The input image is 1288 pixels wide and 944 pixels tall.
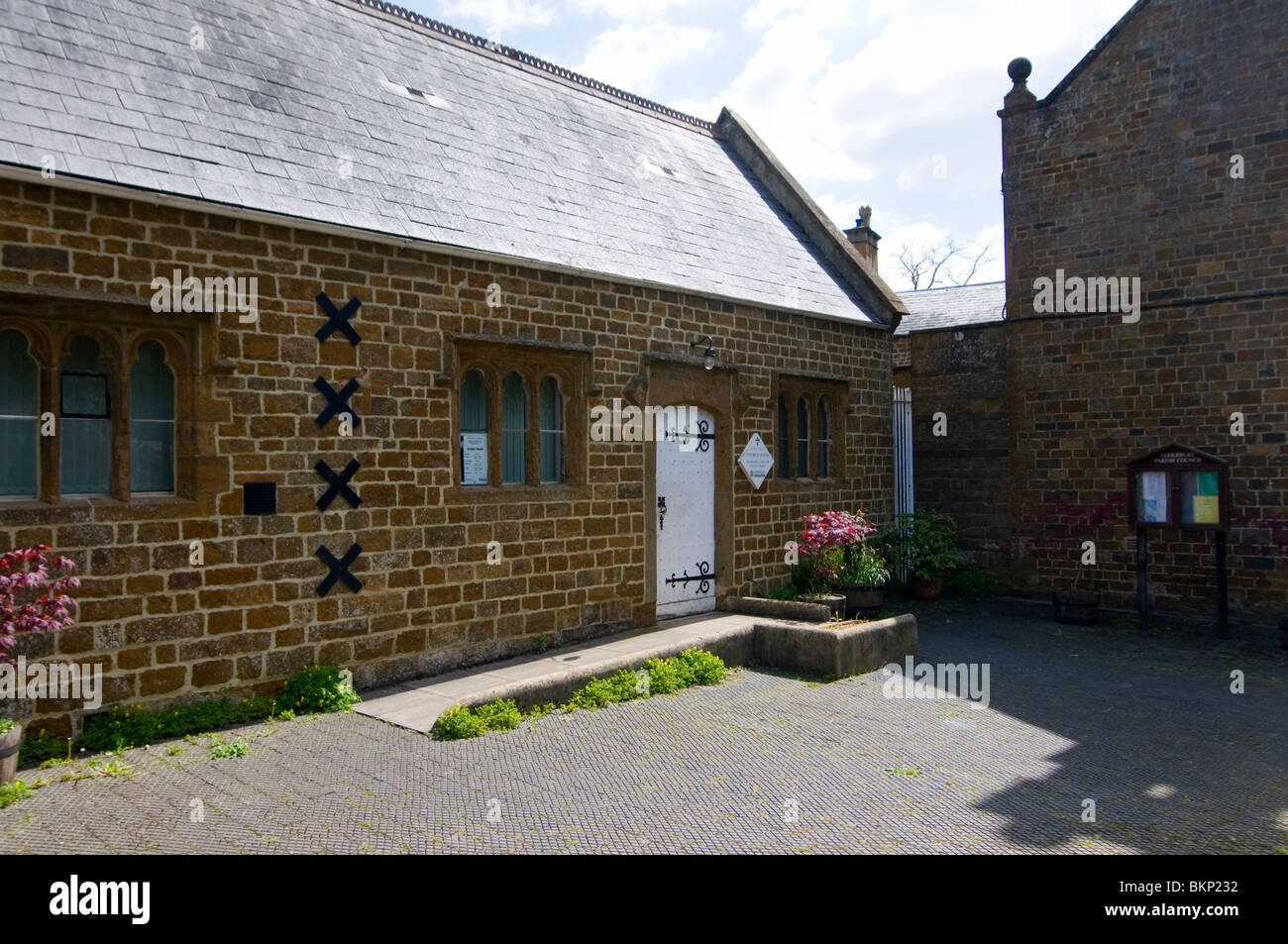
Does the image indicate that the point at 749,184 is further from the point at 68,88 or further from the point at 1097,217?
the point at 68,88

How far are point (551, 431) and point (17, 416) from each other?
15.6ft

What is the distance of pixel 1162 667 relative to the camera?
Answer: 9.92 metres

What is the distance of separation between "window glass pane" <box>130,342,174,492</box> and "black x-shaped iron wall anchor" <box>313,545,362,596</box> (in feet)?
4.20

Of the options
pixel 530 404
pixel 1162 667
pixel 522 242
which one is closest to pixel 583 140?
pixel 522 242

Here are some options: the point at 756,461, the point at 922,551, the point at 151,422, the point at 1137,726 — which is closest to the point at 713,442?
the point at 756,461

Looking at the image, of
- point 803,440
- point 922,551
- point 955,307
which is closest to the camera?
point 803,440

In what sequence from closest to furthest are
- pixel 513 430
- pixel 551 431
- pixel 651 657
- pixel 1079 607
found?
pixel 651 657, pixel 513 430, pixel 551 431, pixel 1079 607

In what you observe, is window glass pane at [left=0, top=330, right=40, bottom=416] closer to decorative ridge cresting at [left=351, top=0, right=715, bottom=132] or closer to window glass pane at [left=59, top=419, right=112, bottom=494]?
window glass pane at [left=59, top=419, right=112, bottom=494]

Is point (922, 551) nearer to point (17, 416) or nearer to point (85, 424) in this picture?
point (85, 424)

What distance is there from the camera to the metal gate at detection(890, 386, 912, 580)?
14828 millimetres

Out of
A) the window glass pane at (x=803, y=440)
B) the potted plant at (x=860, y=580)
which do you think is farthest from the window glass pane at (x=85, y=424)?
the window glass pane at (x=803, y=440)

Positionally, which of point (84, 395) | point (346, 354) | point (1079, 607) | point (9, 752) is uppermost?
point (346, 354)

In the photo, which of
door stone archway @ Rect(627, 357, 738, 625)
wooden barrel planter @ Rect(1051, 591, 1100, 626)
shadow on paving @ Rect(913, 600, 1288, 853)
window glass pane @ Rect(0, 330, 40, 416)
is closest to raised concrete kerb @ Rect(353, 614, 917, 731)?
door stone archway @ Rect(627, 357, 738, 625)

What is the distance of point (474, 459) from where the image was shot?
9188 mm
